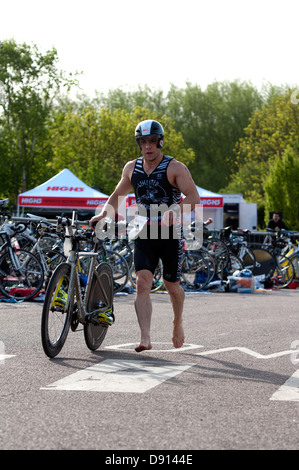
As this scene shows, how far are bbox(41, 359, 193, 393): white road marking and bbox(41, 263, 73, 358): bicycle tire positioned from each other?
1.48 ft

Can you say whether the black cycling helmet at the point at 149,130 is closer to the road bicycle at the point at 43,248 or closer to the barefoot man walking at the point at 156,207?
the barefoot man walking at the point at 156,207

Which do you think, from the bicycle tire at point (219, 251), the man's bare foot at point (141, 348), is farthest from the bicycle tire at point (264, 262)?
the man's bare foot at point (141, 348)

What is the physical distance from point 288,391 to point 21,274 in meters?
8.02

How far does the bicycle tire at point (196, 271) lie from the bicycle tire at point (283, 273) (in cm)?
238

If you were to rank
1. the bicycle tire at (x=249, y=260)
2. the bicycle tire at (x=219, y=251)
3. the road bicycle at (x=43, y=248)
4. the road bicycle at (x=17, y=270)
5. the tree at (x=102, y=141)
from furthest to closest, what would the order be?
the tree at (x=102, y=141) < the bicycle tire at (x=249, y=260) < the bicycle tire at (x=219, y=251) < the road bicycle at (x=43, y=248) < the road bicycle at (x=17, y=270)

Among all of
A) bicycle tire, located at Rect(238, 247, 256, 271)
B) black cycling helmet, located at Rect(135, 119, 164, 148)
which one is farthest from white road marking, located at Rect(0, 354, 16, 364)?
bicycle tire, located at Rect(238, 247, 256, 271)

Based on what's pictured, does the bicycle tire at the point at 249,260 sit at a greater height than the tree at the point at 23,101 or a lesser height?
lesser

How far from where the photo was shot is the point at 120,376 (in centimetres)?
598

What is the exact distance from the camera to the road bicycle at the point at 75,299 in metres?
6.75

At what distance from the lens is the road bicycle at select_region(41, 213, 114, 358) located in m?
6.75

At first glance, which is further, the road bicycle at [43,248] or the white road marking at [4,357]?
the road bicycle at [43,248]

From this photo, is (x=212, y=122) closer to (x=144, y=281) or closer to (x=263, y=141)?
(x=263, y=141)

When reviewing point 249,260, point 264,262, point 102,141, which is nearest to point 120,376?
point 249,260
